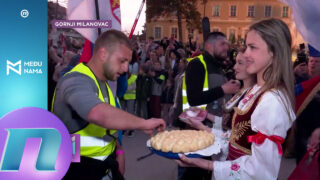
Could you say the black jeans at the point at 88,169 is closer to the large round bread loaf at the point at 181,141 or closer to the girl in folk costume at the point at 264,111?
the large round bread loaf at the point at 181,141

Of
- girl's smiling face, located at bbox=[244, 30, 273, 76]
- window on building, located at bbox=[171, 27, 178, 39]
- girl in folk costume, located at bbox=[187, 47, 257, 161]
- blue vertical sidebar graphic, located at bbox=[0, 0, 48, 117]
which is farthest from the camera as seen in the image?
window on building, located at bbox=[171, 27, 178, 39]

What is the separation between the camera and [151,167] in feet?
16.4

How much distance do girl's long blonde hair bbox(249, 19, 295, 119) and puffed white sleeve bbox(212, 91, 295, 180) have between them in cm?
6

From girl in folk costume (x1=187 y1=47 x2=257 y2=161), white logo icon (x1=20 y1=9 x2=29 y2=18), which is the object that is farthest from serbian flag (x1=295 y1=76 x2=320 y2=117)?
white logo icon (x1=20 y1=9 x2=29 y2=18)

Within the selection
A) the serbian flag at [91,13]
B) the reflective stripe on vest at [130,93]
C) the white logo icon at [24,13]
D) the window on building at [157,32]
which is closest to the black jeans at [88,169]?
the serbian flag at [91,13]

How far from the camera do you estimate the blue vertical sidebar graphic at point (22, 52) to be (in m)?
2.68

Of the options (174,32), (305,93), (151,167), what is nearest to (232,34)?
(174,32)

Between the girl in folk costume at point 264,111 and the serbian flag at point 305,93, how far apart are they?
844 millimetres

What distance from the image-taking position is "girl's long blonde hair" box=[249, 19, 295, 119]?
1.65 m

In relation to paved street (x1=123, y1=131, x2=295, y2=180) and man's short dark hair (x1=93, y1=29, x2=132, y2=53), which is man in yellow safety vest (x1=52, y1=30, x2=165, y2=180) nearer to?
man's short dark hair (x1=93, y1=29, x2=132, y2=53)

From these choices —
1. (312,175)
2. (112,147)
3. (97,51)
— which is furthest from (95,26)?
(312,175)

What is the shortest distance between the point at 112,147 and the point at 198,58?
1485 mm

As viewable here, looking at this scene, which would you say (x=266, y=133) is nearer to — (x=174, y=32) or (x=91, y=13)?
(x=91, y=13)

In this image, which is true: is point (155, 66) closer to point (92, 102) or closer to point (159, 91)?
point (159, 91)
